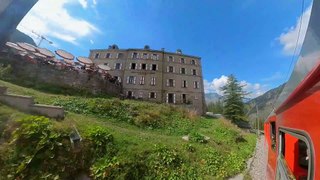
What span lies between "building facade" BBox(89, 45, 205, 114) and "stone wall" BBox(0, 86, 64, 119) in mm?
26701

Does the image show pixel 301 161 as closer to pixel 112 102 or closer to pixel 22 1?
pixel 112 102

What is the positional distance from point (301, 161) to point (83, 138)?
7065 mm

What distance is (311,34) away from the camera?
5.35 feet

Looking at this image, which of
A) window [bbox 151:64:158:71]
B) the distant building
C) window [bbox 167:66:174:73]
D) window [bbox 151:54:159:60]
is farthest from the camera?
window [bbox 151:54:159:60]

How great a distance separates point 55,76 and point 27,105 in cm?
1185

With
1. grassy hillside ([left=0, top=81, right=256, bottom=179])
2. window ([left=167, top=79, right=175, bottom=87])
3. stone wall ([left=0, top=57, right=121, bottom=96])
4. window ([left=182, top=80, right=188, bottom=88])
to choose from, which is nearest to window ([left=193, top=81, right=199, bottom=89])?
window ([left=182, top=80, right=188, bottom=88])

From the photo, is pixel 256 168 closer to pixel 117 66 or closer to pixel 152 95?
pixel 152 95

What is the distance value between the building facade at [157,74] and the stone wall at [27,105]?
2670cm

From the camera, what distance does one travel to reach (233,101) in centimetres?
3822

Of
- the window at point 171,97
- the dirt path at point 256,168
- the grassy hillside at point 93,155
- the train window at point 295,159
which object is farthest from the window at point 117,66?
the train window at point 295,159

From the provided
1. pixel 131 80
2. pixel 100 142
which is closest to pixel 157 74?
pixel 131 80

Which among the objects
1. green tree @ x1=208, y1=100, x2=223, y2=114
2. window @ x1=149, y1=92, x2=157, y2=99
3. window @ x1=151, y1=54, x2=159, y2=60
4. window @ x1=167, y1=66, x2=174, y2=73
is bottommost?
green tree @ x1=208, y1=100, x2=223, y2=114

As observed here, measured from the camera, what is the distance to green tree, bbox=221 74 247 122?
3709cm

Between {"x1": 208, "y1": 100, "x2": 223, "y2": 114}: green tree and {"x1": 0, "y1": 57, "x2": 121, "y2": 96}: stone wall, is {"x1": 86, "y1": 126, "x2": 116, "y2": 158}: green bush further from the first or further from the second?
{"x1": 208, "y1": 100, "x2": 223, "y2": 114}: green tree
